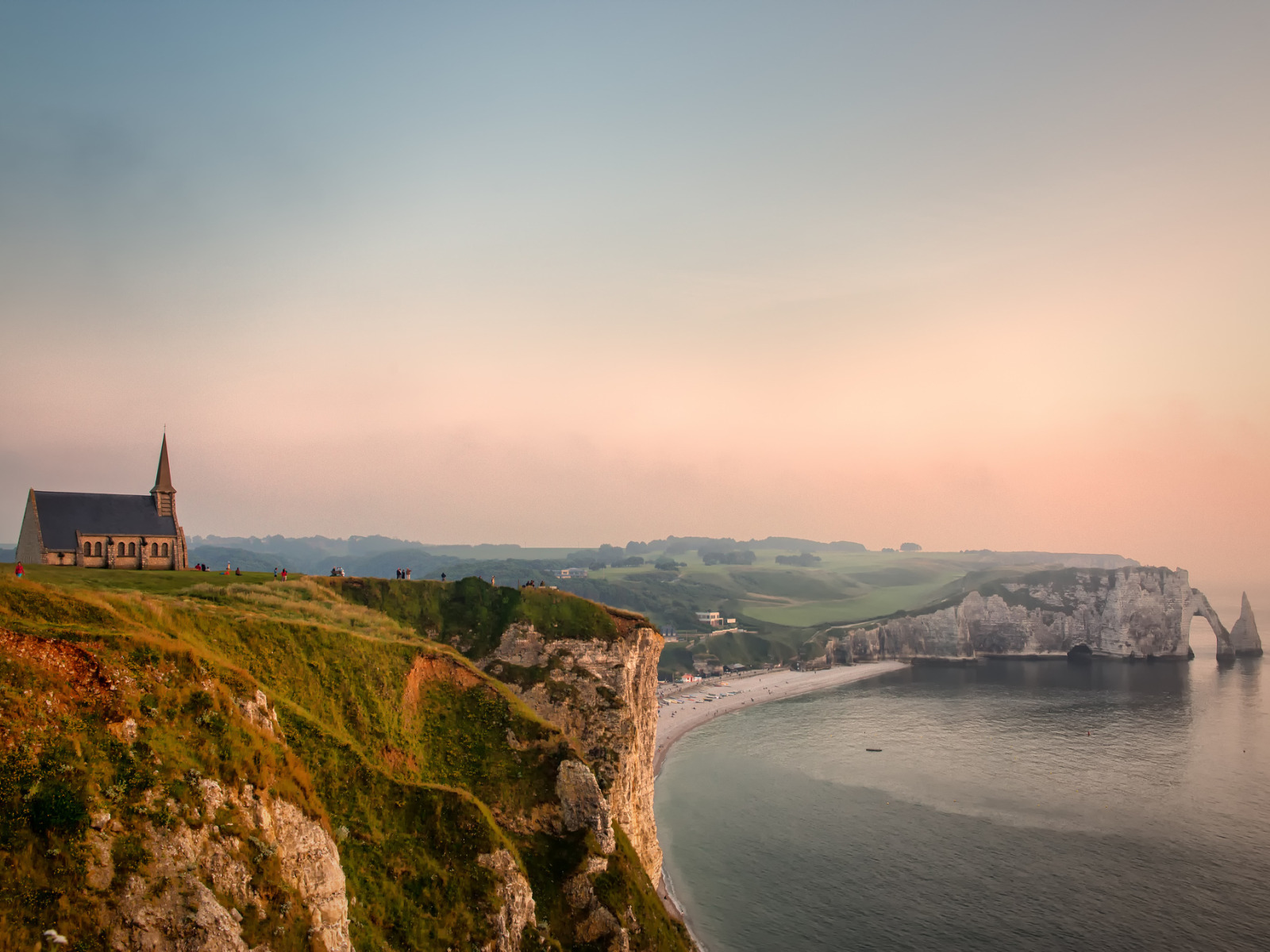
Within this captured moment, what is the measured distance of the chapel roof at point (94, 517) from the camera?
183 feet

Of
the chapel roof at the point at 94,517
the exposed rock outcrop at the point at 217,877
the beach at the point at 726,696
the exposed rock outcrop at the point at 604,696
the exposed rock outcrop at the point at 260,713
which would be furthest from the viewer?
the beach at the point at 726,696

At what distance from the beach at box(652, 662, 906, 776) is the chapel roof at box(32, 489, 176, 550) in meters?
89.1

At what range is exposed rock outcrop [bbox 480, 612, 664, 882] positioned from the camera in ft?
179

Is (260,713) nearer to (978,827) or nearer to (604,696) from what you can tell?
(604,696)

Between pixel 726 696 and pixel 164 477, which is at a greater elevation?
pixel 164 477

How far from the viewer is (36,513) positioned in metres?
55.6

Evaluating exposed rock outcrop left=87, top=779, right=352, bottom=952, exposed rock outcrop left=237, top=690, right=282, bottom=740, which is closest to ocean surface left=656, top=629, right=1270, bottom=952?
exposed rock outcrop left=87, top=779, right=352, bottom=952

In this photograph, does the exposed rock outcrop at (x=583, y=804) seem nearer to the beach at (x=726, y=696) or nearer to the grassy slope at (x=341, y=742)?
the grassy slope at (x=341, y=742)

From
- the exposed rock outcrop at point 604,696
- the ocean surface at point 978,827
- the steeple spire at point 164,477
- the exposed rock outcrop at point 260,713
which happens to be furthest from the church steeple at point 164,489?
the ocean surface at point 978,827

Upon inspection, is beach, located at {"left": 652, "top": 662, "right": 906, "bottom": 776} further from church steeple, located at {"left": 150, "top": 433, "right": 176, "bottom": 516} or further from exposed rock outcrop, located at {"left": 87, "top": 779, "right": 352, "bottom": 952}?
exposed rock outcrop, located at {"left": 87, "top": 779, "right": 352, "bottom": 952}

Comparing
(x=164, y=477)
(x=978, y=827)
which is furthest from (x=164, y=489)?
(x=978, y=827)

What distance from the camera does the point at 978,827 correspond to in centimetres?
8700

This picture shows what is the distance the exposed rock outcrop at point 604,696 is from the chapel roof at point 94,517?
30.9 metres

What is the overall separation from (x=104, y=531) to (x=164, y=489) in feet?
18.5
